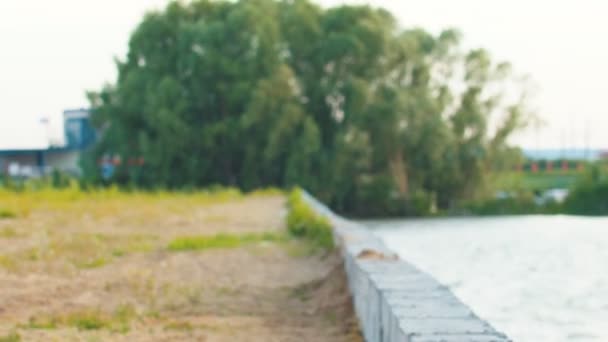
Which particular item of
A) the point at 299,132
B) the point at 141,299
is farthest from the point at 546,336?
the point at 299,132

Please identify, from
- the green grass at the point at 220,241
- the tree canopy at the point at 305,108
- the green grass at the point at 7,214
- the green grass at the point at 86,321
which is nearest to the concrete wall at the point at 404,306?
the green grass at the point at 86,321

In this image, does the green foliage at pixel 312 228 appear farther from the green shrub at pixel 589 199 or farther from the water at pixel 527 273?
the green shrub at pixel 589 199

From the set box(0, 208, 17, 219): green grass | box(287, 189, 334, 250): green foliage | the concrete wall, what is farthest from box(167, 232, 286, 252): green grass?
box(0, 208, 17, 219): green grass

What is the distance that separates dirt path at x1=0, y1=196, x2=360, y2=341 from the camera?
434 centimetres

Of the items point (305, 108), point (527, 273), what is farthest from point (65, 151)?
point (527, 273)

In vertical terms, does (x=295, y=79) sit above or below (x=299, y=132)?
above

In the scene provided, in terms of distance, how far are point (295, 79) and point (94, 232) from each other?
19974 millimetres

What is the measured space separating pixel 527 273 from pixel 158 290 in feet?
23.2

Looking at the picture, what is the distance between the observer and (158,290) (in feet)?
18.4

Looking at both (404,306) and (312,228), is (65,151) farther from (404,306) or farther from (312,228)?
(404,306)

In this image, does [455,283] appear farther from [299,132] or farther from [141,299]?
[299,132]

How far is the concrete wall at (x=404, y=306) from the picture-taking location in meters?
2.76

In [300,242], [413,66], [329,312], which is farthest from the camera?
[413,66]

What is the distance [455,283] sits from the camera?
10.4 meters
